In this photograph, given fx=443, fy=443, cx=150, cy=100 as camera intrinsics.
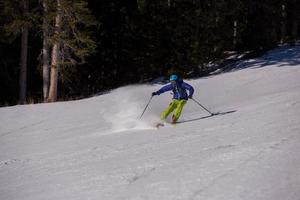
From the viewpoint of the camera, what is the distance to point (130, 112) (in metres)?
16.6

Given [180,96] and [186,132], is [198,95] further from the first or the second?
[186,132]

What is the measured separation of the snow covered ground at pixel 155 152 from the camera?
6.21 metres

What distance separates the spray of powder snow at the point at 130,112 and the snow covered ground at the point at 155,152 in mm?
50

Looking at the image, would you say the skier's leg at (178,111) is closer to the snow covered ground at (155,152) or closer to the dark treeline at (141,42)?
the snow covered ground at (155,152)

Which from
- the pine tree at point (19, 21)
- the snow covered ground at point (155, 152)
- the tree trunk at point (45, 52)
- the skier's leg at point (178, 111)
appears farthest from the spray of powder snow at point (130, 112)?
the pine tree at point (19, 21)

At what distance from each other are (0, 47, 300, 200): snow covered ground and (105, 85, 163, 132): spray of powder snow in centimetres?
5

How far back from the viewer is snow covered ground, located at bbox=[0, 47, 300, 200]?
6.21 metres

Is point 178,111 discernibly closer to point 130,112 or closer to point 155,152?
point 130,112

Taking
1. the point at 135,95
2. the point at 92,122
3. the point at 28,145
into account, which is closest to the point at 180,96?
the point at 92,122

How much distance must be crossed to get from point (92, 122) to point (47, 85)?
310 inches

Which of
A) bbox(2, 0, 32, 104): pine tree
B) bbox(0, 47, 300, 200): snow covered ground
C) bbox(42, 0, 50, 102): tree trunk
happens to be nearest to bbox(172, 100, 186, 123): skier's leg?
bbox(0, 47, 300, 200): snow covered ground

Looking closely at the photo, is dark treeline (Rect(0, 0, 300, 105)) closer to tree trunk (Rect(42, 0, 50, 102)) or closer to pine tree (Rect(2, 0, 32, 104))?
pine tree (Rect(2, 0, 32, 104))

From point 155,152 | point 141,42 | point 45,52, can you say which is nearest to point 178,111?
point 155,152

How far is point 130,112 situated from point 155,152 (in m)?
7.76
